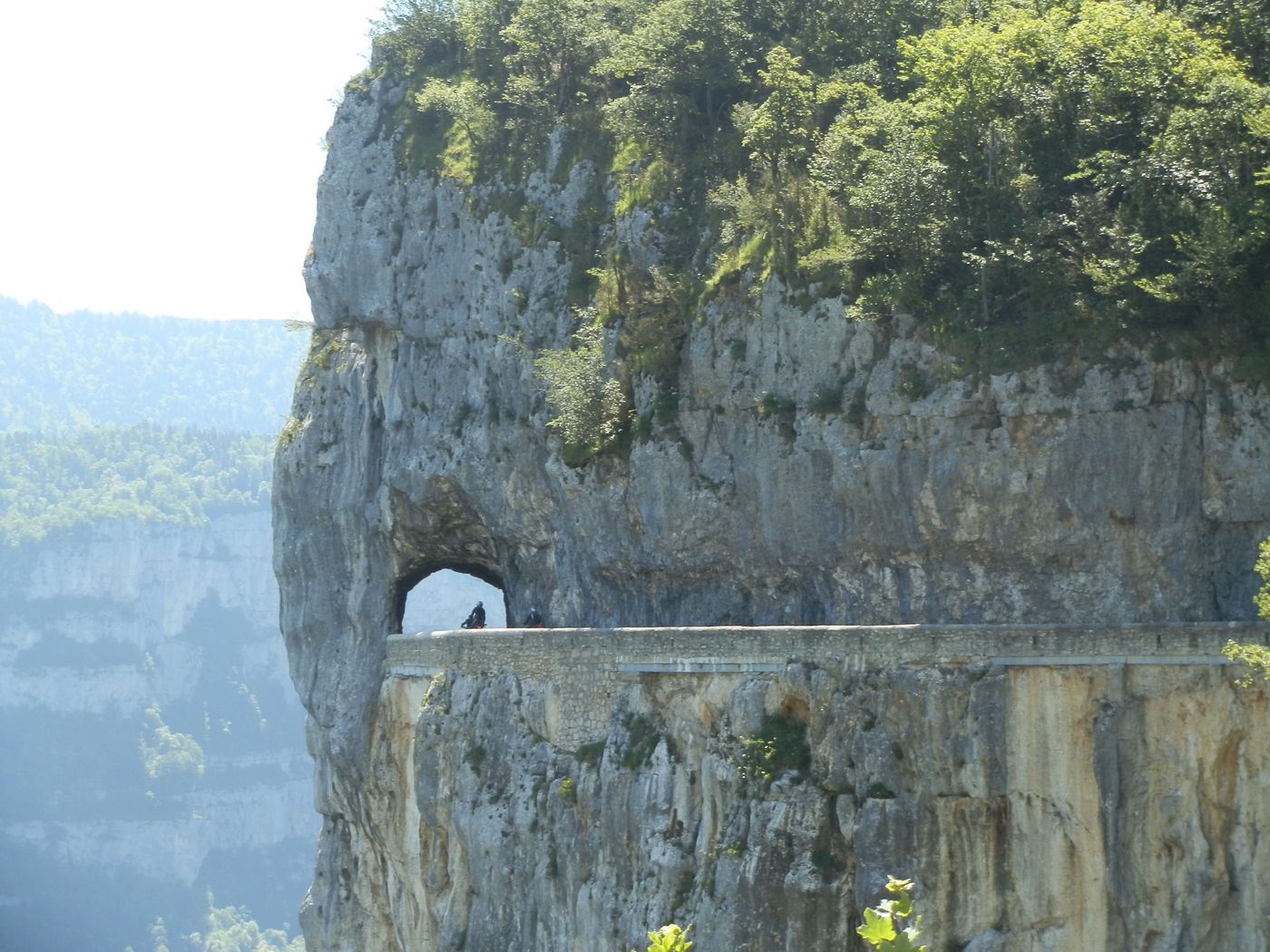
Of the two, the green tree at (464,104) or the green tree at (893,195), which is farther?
the green tree at (464,104)

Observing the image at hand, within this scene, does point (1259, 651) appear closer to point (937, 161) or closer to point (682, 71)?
point (937, 161)

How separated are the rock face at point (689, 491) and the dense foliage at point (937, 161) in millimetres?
836

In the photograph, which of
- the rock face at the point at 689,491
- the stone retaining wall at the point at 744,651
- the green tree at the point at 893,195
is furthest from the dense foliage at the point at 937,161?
the stone retaining wall at the point at 744,651

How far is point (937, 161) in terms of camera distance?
46625 mm

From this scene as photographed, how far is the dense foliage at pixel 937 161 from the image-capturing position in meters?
42.1

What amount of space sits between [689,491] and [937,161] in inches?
348

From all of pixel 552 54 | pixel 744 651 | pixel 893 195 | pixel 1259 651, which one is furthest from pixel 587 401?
pixel 1259 651

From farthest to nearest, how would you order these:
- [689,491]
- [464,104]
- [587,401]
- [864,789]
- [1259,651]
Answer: [464,104] → [587,401] → [689,491] → [864,789] → [1259,651]

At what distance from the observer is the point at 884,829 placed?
39.2 m

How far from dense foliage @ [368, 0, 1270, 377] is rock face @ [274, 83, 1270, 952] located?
836 millimetres

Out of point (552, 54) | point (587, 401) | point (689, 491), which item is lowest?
point (689, 491)

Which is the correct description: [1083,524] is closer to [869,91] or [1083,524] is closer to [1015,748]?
[1015,748]

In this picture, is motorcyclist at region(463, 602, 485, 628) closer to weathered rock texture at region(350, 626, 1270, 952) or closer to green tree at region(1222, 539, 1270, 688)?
weathered rock texture at region(350, 626, 1270, 952)

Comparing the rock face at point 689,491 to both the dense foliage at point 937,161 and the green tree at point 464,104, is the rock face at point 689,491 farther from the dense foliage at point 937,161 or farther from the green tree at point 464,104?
the green tree at point 464,104
